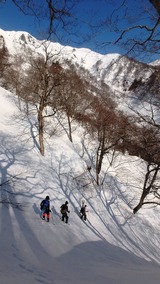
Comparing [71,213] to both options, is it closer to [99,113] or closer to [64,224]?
[64,224]

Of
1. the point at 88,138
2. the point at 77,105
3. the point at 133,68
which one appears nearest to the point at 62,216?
the point at 133,68

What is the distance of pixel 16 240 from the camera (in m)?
7.42

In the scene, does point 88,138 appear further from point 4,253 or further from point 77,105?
point 4,253

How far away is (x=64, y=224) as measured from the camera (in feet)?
36.8

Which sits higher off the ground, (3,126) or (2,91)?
(2,91)

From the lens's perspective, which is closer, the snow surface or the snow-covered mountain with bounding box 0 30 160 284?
the snow-covered mountain with bounding box 0 30 160 284

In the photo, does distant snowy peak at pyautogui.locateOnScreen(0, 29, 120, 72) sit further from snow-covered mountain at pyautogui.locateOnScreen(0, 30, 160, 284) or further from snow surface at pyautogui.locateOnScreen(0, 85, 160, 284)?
snow surface at pyautogui.locateOnScreen(0, 85, 160, 284)

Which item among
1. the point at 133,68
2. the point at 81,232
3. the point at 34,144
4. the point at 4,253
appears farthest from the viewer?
the point at 34,144

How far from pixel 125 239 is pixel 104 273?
30.2ft

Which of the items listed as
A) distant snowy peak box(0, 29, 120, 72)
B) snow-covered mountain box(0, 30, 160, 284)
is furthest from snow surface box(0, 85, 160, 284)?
distant snowy peak box(0, 29, 120, 72)

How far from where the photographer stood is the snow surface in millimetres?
5430

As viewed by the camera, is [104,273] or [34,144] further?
[34,144]

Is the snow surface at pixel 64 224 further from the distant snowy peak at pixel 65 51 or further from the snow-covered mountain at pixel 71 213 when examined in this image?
the distant snowy peak at pixel 65 51

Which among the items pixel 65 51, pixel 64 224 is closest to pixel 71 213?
pixel 64 224
